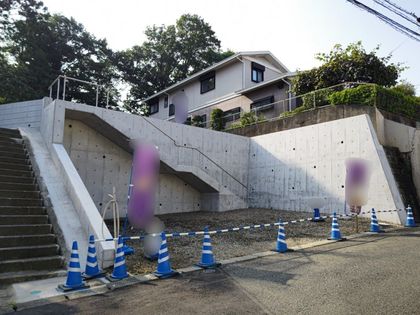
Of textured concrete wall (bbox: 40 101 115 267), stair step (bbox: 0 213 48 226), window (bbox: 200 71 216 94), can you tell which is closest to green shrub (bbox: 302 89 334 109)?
window (bbox: 200 71 216 94)

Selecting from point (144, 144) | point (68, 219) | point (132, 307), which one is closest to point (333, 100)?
point (144, 144)

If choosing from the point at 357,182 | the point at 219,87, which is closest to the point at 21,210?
the point at 357,182

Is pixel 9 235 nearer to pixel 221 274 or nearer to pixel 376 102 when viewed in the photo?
pixel 221 274

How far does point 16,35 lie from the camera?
79.9ft

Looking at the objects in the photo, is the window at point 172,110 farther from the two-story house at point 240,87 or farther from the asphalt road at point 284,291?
the asphalt road at point 284,291

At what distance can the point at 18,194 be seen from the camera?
7145 mm

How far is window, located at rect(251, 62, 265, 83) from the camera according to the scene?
21.9 m

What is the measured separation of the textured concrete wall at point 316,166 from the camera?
36.5 feet

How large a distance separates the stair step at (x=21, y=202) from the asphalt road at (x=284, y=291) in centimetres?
335

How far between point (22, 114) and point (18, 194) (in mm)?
5268

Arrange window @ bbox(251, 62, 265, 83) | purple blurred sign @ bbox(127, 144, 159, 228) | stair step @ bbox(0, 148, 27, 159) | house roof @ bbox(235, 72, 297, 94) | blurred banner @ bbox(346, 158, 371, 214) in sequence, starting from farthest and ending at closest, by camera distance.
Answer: window @ bbox(251, 62, 265, 83) < house roof @ bbox(235, 72, 297, 94) < blurred banner @ bbox(346, 158, 371, 214) < stair step @ bbox(0, 148, 27, 159) < purple blurred sign @ bbox(127, 144, 159, 228)

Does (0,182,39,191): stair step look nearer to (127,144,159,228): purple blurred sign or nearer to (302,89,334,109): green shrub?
(127,144,159,228): purple blurred sign

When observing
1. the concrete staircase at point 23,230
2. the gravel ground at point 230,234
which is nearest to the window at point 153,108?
the gravel ground at point 230,234

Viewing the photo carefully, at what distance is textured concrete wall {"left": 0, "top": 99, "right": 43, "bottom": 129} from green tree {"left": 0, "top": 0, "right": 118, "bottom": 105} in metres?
10.5
